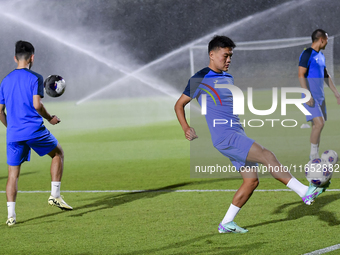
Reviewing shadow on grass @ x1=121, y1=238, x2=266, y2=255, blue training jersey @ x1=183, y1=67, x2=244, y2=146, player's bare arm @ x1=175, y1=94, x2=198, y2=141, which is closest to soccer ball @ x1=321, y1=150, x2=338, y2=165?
blue training jersey @ x1=183, y1=67, x2=244, y2=146

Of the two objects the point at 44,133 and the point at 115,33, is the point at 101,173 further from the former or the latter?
the point at 115,33

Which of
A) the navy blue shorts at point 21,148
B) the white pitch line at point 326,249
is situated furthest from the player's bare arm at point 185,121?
the navy blue shorts at point 21,148

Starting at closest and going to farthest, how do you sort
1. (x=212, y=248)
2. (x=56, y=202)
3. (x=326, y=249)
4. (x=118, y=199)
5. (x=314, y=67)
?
(x=326, y=249)
(x=212, y=248)
(x=56, y=202)
(x=118, y=199)
(x=314, y=67)

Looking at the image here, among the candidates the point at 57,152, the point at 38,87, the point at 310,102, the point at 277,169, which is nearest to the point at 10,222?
the point at 57,152

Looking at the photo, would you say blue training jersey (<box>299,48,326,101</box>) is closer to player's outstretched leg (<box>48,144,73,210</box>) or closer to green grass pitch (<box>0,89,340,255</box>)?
green grass pitch (<box>0,89,340,255</box>)

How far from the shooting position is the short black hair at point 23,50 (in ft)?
17.8

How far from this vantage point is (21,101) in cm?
543

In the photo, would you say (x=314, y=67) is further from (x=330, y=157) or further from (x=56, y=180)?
(x=56, y=180)

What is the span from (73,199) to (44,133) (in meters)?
1.40

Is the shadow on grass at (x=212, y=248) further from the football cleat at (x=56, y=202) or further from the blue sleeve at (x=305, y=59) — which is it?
the blue sleeve at (x=305, y=59)

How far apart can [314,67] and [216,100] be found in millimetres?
3943

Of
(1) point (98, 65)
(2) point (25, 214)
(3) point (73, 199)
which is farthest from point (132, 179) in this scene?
(1) point (98, 65)

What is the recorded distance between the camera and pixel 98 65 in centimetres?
5066

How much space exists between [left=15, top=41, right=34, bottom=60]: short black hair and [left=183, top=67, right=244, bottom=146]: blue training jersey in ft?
5.72
